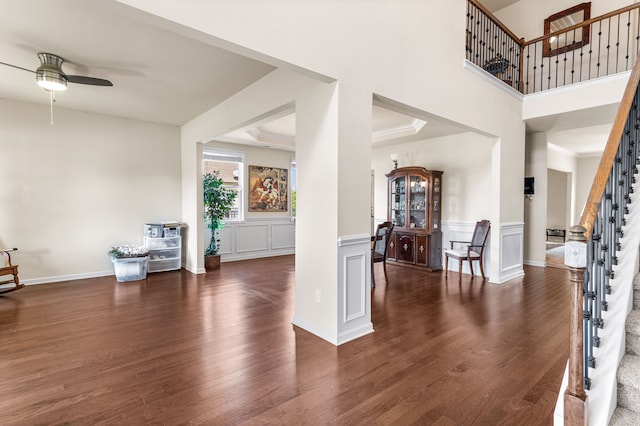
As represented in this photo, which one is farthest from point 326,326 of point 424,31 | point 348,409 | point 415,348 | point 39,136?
point 39,136

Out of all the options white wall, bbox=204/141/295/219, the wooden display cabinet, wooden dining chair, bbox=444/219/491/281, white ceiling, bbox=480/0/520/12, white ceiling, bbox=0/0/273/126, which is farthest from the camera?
white wall, bbox=204/141/295/219

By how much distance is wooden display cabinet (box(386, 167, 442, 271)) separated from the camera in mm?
5906

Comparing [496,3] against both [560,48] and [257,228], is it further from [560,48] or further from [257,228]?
[257,228]

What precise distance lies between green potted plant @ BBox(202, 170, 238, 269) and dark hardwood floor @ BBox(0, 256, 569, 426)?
1727 mm

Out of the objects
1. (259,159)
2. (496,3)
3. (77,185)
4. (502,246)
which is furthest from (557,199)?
(77,185)

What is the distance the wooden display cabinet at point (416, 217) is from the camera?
591 cm

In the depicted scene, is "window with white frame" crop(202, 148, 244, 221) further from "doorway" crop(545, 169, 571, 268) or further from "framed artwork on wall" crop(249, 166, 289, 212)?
"doorway" crop(545, 169, 571, 268)

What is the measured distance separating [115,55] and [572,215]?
39.9ft

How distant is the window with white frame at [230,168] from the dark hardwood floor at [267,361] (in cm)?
306

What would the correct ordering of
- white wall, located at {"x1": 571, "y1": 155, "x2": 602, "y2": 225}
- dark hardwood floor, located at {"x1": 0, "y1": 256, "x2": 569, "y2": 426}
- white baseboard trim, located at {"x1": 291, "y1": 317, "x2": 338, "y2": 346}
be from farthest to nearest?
1. white wall, located at {"x1": 571, "y1": 155, "x2": 602, "y2": 225}
2. white baseboard trim, located at {"x1": 291, "y1": 317, "x2": 338, "y2": 346}
3. dark hardwood floor, located at {"x1": 0, "y1": 256, "x2": 569, "y2": 426}

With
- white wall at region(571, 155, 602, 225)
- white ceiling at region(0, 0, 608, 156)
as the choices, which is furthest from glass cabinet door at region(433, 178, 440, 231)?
white wall at region(571, 155, 602, 225)

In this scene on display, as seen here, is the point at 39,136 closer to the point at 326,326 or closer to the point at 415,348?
the point at 326,326

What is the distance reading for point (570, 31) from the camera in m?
5.71

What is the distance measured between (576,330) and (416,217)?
479cm
